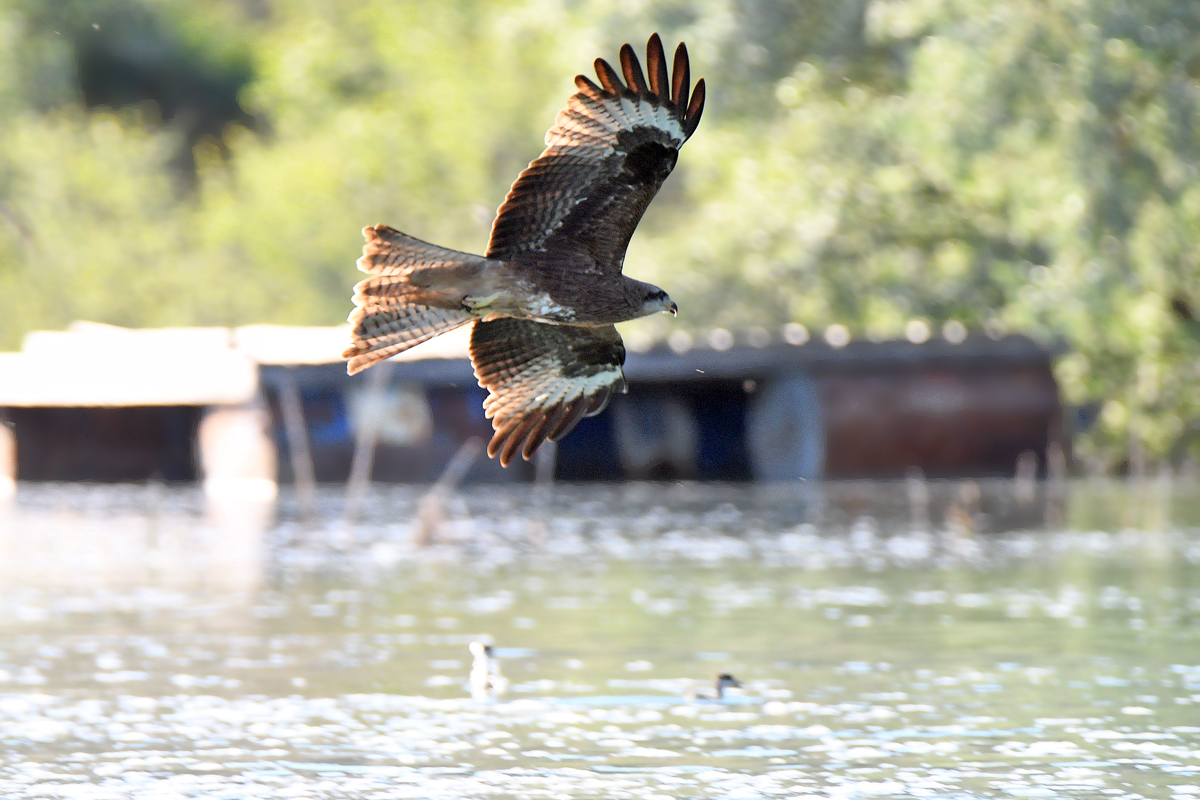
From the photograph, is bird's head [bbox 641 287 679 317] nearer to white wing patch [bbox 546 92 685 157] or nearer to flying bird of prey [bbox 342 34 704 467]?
flying bird of prey [bbox 342 34 704 467]

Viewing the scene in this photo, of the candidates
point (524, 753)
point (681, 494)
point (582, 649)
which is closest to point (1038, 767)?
point (524, 753)

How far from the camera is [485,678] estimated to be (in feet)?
45.2

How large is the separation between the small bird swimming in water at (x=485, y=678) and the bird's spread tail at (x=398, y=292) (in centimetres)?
462

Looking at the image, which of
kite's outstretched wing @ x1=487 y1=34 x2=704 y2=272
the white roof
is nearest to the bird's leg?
kite's outstretched wing @ x1=487 y1=34 x2=704 y2=272

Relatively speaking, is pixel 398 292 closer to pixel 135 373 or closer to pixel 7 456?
pixel 135 373

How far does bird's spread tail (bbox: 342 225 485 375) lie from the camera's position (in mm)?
9578

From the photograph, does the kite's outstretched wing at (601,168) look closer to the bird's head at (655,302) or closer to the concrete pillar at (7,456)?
the bird's head at (655,302)

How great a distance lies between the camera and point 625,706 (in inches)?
523

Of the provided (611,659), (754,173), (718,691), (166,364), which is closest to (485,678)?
(718,691)

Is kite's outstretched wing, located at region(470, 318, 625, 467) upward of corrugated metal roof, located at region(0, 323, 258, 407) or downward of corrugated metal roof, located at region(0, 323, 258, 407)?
downward

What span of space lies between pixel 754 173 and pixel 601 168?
28.6 metres

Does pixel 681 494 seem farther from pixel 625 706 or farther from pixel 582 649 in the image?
pixel 625 706

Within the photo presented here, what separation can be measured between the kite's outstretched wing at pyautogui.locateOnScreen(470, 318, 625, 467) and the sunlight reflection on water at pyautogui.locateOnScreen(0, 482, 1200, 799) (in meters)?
1.94

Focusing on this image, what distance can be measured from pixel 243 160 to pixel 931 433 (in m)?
33.6
